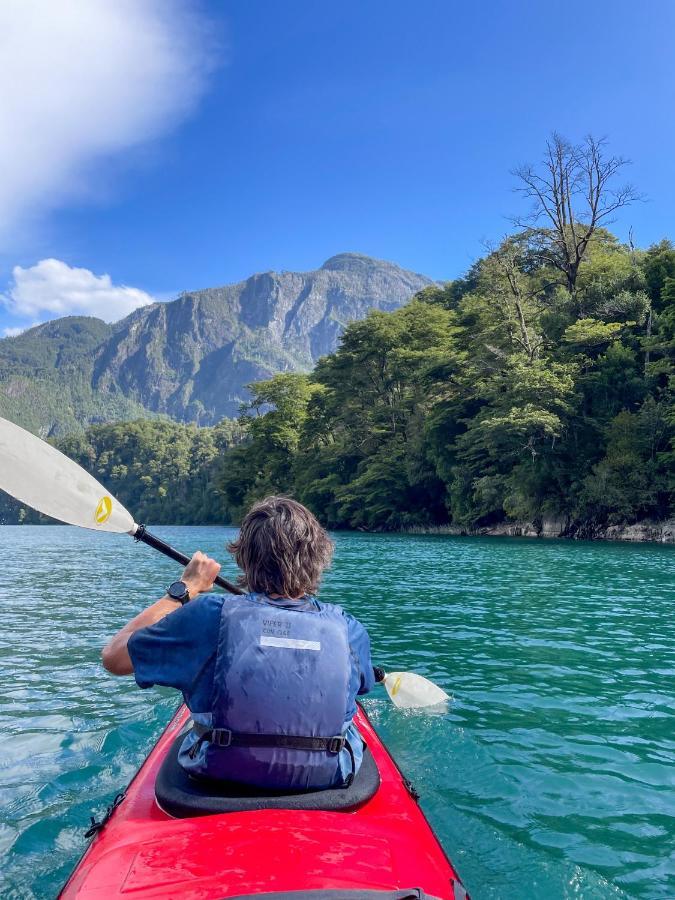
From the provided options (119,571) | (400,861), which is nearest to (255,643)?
(400,861)

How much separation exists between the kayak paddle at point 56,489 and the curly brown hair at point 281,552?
2.10 m

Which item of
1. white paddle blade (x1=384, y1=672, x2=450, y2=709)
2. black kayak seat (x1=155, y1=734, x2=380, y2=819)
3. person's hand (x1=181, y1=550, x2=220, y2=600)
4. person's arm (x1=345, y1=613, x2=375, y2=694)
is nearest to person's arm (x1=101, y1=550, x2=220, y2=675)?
person's hand (x1=181, y1=550, x2=220, y2=600)

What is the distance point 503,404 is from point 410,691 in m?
26.5

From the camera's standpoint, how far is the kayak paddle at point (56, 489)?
14.9 ft

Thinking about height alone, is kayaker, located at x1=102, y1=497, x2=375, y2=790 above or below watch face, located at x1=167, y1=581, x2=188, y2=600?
below

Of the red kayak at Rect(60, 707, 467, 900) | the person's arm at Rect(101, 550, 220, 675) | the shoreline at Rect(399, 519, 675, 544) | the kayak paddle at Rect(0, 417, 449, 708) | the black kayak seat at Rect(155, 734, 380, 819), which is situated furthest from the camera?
the shoreline at Rect(399, 519, 675, 544)

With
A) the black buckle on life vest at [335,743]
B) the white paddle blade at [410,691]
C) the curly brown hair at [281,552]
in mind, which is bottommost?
the white paddle blade at [410,691]

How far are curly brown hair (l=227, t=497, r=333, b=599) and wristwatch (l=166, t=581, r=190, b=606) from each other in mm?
271

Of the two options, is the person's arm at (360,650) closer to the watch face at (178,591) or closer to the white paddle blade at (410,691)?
the watch face at (178,591)

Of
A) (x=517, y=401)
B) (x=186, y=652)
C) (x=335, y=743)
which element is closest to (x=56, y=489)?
(x=186, y=652)

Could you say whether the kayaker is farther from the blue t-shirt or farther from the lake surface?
the lake surface

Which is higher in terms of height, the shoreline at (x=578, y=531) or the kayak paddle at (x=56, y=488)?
the kayak paddle at (x=56, y=488)

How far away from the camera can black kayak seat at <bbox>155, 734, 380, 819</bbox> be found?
2266 mm

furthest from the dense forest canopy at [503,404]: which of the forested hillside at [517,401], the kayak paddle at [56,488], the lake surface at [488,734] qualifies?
the kayak paddle at [56,488]
